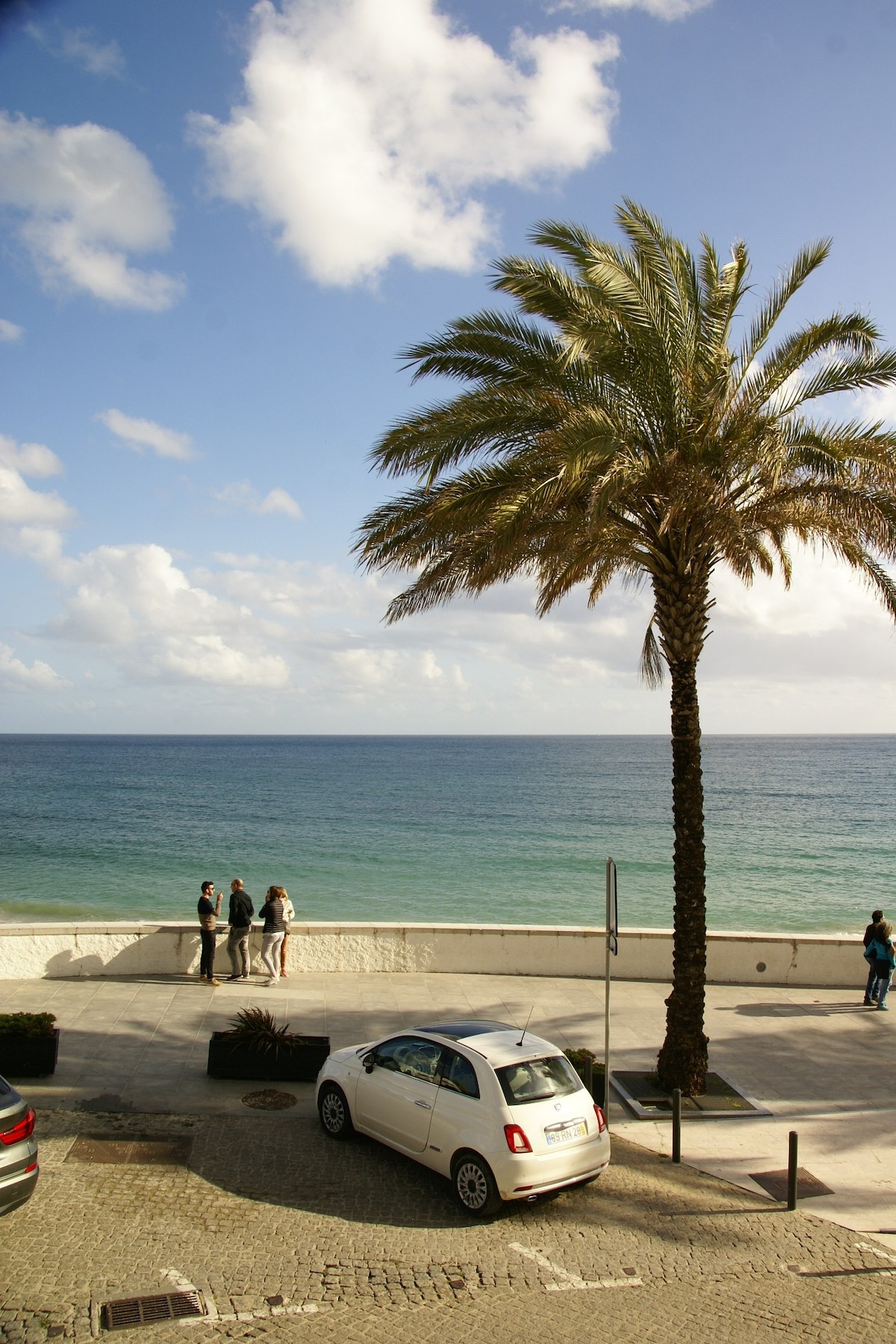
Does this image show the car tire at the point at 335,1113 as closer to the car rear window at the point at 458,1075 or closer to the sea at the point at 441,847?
the car rear window at the point at 458,1075

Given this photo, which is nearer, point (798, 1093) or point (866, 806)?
point (798, 1093)

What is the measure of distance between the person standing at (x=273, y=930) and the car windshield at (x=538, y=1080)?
708cm

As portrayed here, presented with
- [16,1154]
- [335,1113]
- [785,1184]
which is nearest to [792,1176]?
[785,1184]

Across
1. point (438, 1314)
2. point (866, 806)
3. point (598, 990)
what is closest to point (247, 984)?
point (598, 990)

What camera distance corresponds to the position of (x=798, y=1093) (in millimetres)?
10211

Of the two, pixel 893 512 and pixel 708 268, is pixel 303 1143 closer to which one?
pixel 893 512

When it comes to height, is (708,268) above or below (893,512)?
above

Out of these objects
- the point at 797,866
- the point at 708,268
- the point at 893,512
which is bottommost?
the point at 797,866

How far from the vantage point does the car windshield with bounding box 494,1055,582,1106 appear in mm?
7219

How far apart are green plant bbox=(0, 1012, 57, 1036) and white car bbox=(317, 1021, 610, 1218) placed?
346cm

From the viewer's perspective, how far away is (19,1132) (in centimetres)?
638

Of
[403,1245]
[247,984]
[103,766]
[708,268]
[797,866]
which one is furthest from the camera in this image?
[103,766]

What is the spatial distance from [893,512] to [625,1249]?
7.66 meters

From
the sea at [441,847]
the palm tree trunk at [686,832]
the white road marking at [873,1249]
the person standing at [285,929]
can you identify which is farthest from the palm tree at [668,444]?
the sea at [441,847]
